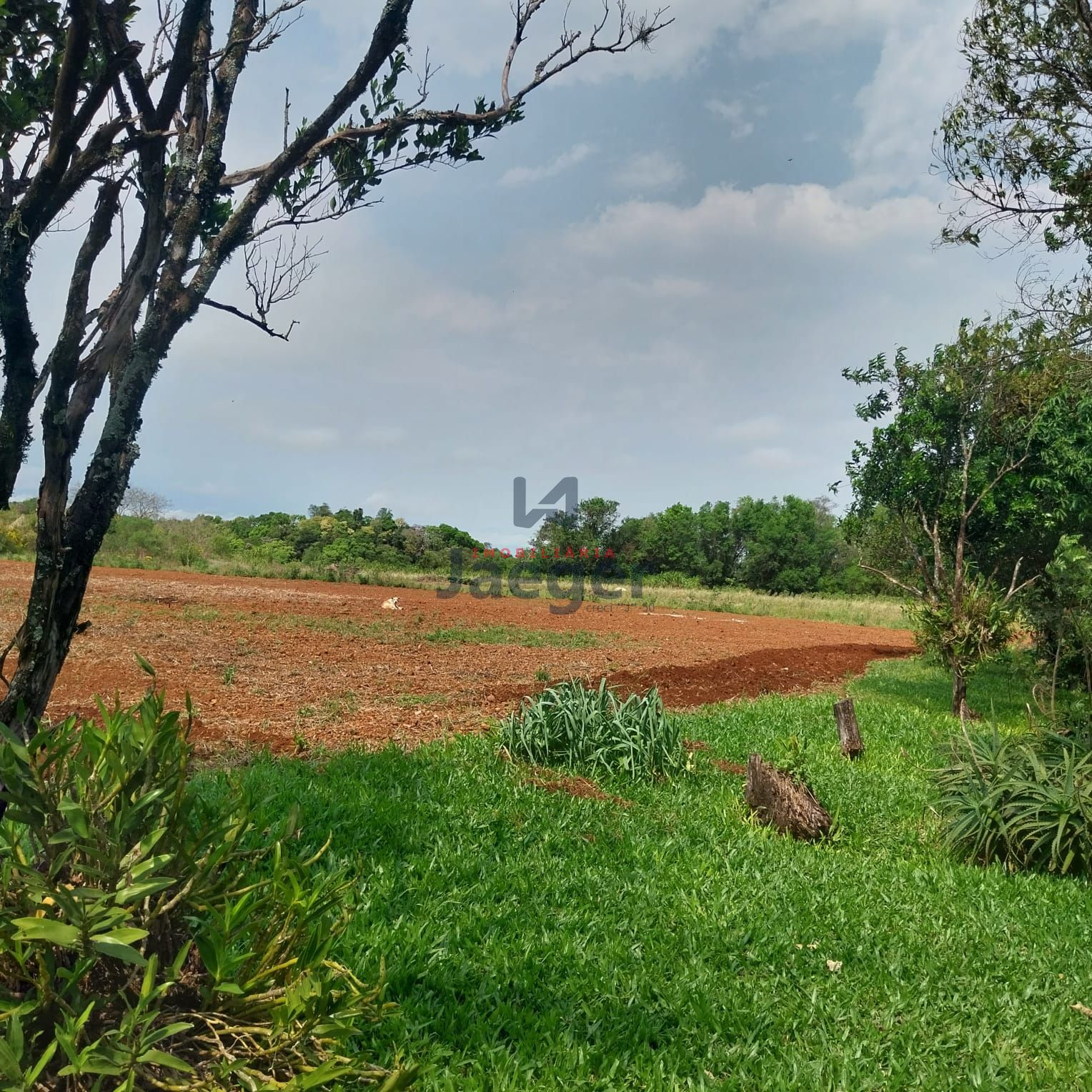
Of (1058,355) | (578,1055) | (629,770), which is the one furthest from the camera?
(1058,355)

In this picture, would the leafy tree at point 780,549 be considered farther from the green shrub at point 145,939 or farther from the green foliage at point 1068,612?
the green shrub at point 145,939

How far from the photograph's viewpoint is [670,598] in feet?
106

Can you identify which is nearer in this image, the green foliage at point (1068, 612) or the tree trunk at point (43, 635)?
the tree trunk at point (43, 635)

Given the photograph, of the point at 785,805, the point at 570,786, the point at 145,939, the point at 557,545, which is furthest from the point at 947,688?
the point at 557,545

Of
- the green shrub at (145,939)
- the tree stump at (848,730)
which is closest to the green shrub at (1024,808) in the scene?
the tree stump at (848,730)

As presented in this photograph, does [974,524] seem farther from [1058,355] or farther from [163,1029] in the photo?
[163,1029]

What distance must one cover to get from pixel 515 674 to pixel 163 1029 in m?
9.19

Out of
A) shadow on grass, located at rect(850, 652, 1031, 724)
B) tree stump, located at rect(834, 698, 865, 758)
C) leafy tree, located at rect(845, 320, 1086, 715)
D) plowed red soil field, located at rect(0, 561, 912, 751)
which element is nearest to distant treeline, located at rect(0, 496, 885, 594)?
plowed red soil field, located at rect(0, 561, 912, 751)

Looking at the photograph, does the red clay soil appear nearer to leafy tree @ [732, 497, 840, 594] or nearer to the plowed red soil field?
the plowed red soil field

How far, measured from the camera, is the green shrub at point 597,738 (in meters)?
6.15

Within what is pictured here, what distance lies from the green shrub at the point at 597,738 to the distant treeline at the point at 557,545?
22171 millimetres

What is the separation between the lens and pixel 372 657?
37.1 feet

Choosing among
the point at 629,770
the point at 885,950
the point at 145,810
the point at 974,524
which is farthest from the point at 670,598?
the point at 145,810

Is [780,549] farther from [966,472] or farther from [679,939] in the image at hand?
[679,939]
